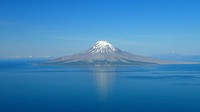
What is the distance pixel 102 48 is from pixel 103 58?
64.0ft

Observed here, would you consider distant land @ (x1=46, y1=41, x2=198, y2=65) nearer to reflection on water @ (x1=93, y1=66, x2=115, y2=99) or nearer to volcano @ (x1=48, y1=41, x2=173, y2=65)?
volcano @ (x1=48, y1=41, x2=173, y2=65)

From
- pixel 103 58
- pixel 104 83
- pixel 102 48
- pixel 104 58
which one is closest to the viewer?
pixel 104 83

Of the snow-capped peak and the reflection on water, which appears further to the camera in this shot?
the snow-capped peak

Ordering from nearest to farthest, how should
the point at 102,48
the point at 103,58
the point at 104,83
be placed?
the point at 104,83 < the point at 103,58 < the point at 102,48

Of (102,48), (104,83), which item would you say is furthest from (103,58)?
(104,83)

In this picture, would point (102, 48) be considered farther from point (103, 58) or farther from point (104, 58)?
point (103, 58)

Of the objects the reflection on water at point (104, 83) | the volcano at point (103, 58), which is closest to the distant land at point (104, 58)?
the volcano at point (103, 58)

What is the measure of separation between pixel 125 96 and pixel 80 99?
541 centimetres

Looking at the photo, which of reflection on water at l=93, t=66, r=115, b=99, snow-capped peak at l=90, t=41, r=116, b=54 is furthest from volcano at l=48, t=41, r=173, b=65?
reflection on water at l=93, t=66, r=115, b=99

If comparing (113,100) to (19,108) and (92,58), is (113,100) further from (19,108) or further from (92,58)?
(92,58)

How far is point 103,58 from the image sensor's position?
142m

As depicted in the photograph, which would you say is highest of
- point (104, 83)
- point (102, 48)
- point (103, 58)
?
point (102, 48)

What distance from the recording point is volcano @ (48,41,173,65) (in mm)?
132750

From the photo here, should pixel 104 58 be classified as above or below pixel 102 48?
below
